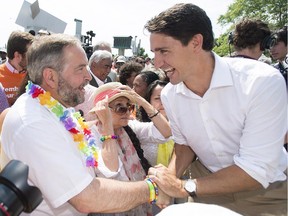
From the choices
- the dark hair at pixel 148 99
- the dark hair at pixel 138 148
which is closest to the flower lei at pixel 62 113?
the dark hair at pixel 138 148

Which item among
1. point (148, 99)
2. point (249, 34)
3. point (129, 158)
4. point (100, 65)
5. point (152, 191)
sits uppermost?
point (249, 34)

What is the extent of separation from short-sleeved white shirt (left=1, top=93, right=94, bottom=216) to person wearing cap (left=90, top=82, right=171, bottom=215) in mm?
679

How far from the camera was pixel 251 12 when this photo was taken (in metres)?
28.0

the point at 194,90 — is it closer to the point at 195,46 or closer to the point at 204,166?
the point at 195,46

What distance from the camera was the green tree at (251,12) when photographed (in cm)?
2606

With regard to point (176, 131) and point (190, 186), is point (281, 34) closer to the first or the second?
point (176, 131)

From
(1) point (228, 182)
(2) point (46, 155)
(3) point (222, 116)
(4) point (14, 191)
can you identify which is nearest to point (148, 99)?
(3) point (222, 116)

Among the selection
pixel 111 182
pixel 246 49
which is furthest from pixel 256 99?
pixel 246 49

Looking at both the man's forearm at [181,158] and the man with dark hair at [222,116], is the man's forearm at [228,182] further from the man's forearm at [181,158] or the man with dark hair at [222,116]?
the man's forearm at [181,158]

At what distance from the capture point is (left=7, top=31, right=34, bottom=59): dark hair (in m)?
3.97

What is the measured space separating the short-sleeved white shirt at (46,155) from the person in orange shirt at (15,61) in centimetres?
245

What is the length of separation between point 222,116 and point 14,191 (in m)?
1.34

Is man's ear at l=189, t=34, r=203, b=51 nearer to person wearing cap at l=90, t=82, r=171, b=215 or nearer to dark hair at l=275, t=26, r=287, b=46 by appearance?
Answer: person wearing cap at l=90, t=82, r=171, b=215

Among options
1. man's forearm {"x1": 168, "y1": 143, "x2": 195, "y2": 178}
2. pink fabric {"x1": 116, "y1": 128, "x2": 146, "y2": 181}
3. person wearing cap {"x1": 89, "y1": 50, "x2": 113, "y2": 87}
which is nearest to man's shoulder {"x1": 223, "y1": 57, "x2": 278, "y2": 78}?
man's forearm {"x1": 168, "y1": 143, "x2": 195, "y2": 178}
